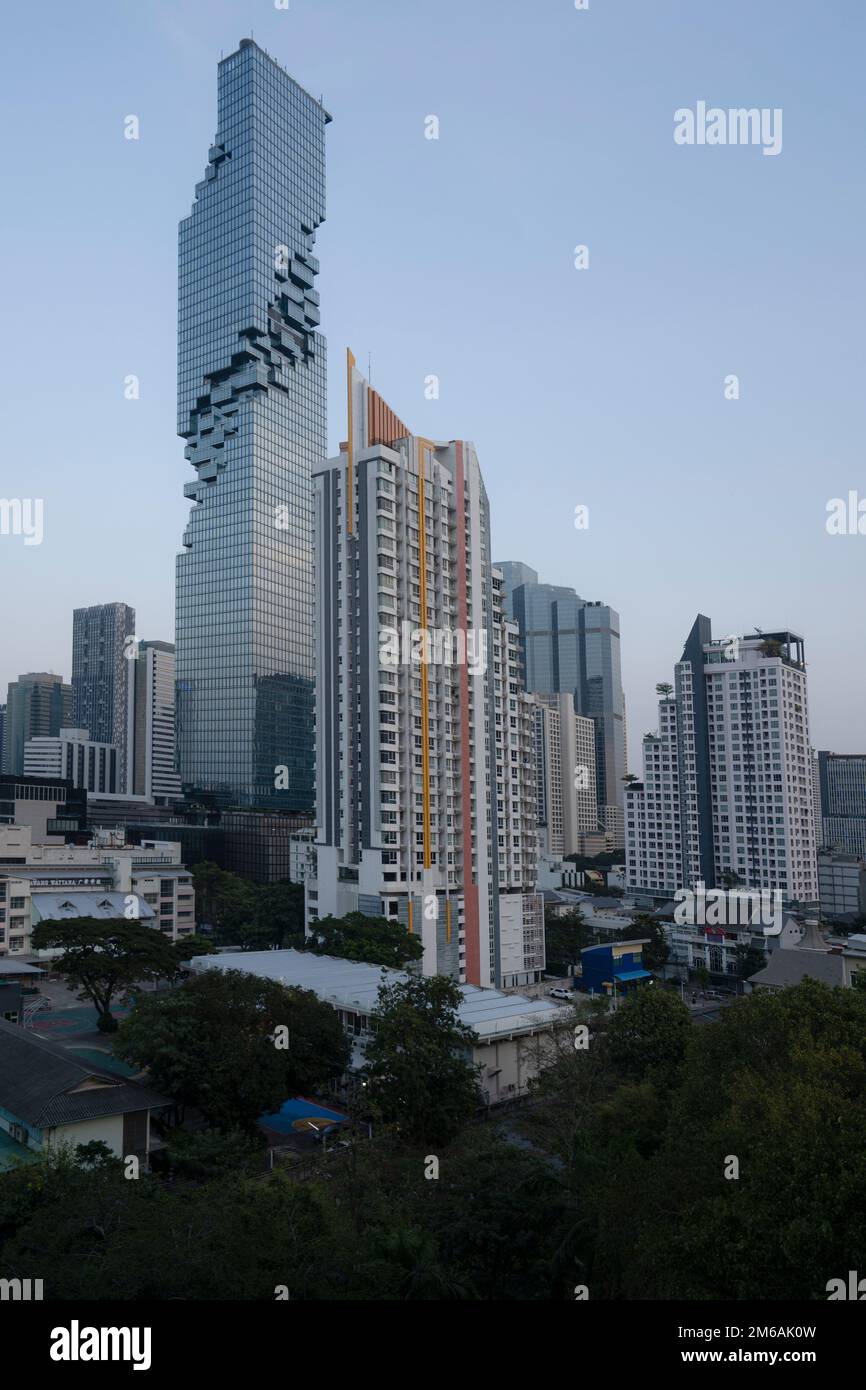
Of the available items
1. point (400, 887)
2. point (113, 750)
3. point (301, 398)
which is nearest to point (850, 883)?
point (400, 887)

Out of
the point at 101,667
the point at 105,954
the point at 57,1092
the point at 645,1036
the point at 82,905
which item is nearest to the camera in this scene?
the point at 57,1092

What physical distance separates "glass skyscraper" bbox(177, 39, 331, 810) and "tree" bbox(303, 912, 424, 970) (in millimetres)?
51464

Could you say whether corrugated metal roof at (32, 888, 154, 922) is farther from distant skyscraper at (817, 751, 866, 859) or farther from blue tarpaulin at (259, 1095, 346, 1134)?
distant skyscraper at (817, 751, 866, 859)

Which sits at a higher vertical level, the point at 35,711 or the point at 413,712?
the point at 35,711

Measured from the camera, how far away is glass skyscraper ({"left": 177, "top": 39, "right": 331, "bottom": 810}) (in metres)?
107

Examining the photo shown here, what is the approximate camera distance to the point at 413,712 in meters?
59.4

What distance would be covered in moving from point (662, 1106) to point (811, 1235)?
1356cm

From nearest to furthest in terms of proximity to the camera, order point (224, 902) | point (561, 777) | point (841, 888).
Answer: point (224, 902)
point (841, 888)
point (561, 777)

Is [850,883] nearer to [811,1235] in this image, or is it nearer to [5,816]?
[5,816]

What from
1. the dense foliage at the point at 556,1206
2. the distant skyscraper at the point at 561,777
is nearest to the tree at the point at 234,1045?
the dense foliage at the point at 556,1206

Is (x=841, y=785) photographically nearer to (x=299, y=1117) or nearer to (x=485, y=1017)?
(x=485, y=1017)

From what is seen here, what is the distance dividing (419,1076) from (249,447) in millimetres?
92315

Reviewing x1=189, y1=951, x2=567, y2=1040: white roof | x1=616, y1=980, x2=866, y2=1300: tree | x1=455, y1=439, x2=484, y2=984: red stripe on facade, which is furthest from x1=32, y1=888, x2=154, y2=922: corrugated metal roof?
x1=616, y1=980, x2=866, y2=1300: tree

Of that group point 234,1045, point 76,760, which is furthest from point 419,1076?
point 76,760
